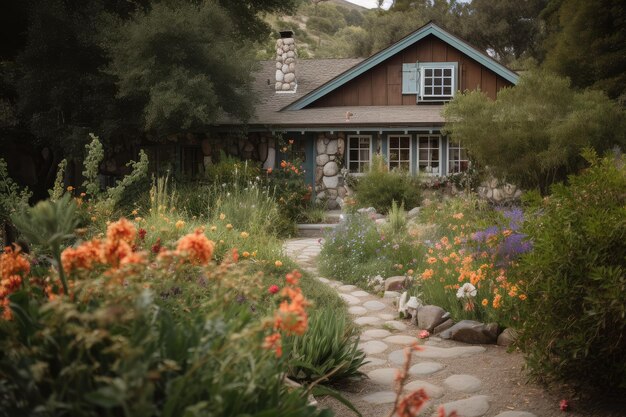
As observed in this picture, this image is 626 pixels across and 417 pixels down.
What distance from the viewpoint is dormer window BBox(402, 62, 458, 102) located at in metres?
17.5

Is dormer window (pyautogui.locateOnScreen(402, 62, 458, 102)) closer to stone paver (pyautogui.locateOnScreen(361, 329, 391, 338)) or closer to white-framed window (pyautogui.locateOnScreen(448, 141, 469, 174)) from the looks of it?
white-framed window (pyautogui.locateOnScreen(448, 141, 469, 174))

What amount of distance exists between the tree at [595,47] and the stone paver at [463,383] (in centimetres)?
1271

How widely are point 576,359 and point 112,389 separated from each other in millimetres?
3069

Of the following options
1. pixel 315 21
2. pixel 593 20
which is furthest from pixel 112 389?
pixel 315 21

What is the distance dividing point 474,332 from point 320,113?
40.2 ft

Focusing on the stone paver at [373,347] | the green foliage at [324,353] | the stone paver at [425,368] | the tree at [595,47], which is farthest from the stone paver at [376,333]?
the tree at [595,47]

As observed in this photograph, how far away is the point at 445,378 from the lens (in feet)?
15.2

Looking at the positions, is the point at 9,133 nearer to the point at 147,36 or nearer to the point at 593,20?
the point at 147,36

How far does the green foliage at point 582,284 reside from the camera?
12.0ft

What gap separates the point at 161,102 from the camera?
1360 cm

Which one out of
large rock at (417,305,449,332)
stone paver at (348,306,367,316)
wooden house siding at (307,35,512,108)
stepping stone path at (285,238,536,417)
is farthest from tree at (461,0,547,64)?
large rock at (417,305,449,332)

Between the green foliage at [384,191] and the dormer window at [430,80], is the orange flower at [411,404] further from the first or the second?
the dormer window at [430,80]

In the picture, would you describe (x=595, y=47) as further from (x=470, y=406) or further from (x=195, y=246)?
(x=195, y=246)

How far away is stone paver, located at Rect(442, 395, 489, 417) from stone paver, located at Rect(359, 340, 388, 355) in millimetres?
1252
